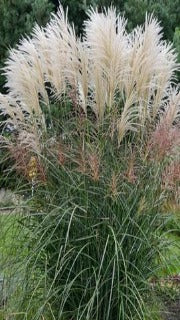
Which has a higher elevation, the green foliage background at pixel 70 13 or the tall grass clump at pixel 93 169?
the green foliage background at pixel 70 13

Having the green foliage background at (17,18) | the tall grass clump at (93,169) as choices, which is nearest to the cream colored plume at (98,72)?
the tall grass clump at (93,169)

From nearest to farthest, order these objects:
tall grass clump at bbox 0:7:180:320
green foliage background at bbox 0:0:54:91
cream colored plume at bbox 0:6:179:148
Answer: tall grass clump at bbox 0:7:180:320
cream colored plume at bbox 0:6:179:148
green foliage background at bbox 0:0:54:91

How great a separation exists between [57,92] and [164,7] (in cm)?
594

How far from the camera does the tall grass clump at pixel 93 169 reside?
13.6 ft

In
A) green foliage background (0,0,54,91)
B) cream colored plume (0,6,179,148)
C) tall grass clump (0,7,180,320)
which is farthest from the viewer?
green foliage background (0,0,54,91)

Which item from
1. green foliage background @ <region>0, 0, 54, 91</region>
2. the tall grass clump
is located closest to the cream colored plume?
the tall grass clump

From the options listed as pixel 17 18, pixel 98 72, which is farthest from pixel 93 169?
pixel 17 18

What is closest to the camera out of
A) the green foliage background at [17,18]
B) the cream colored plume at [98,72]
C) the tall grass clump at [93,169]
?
the tall grass clump at [93,169]

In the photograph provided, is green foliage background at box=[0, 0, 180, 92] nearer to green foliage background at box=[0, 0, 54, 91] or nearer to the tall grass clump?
green foliage background at box=[0, 0, 54, 91]

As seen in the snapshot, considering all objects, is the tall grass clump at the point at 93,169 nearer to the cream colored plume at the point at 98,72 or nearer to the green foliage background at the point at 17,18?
the cream colored plume at the point at 98,72

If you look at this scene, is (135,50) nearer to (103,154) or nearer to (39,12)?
(103,154)

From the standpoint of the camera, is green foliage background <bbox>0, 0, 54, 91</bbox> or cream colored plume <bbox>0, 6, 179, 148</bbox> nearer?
cream colored plume <bbox>0, 6, 179, 148</bbox>

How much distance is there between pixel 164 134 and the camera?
4.21 metres

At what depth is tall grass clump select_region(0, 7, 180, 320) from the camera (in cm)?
414
